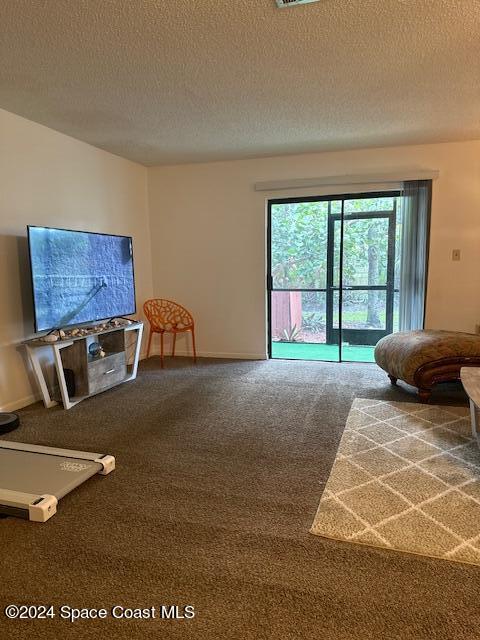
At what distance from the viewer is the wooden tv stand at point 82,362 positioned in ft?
10.7

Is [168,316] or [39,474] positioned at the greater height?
[168,316]

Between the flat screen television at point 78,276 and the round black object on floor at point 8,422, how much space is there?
68 cm

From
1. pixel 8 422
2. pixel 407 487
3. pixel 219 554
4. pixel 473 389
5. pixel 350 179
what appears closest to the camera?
pixel 219 554

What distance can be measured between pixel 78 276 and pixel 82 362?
2.51 ft

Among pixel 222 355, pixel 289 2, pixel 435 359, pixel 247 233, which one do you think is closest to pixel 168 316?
pixel 222 355

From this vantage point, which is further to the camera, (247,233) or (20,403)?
(247,233)

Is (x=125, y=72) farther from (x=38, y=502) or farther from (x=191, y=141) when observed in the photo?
(x=38, y=502)

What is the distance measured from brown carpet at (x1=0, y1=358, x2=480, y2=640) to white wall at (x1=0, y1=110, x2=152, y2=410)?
2.32 ft

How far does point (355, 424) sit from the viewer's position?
286 centimetres

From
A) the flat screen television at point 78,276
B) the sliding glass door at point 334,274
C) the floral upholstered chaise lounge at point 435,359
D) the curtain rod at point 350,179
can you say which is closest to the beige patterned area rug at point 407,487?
the floral upholstered chaise lounge at point 435,359

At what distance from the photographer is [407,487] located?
2037 mm

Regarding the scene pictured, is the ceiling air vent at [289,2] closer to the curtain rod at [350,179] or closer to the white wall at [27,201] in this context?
the white wall at [27,201]

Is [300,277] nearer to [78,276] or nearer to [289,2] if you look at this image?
[78,276]

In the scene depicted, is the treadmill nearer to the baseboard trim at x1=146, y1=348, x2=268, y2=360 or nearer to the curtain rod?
the baseboard trim at x1=146, y1=348, x2=268, y2=360
